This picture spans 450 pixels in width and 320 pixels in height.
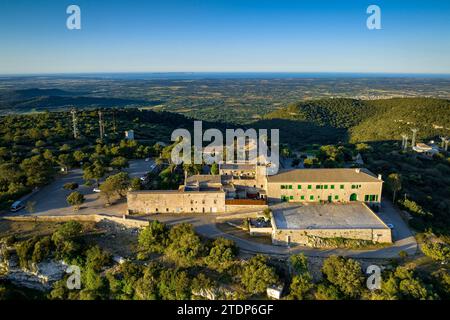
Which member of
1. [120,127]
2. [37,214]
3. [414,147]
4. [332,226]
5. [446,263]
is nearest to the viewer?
[446,263]

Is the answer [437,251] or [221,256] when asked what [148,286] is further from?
[437,251]

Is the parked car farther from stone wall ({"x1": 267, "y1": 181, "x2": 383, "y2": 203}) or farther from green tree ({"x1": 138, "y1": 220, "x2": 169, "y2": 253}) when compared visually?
stone wall ({"x1": 267, "y1": 181, "x2": 383, "y2": 203})

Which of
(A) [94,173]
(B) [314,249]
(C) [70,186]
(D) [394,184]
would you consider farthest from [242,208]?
(C) [70,186]

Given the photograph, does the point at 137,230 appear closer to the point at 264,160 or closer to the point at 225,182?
the point at 225,182

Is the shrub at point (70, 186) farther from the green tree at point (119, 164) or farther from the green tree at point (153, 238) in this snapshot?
the green tree at point (153, 238)
